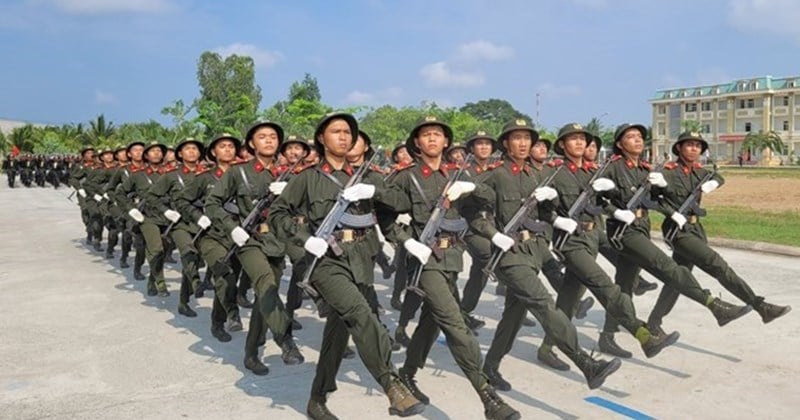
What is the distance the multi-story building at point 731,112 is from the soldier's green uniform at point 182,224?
276 ft

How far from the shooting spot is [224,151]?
7.81 meters

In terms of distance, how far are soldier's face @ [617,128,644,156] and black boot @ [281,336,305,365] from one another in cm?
327

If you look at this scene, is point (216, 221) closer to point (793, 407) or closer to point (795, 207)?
point (793, 407)

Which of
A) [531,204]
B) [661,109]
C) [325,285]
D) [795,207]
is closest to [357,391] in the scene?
[325,285]

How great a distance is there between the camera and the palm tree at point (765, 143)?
8338cm

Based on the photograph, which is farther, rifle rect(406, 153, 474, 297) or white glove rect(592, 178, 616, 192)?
white glove rect(592, 178, 616, 192)

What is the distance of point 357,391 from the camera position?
17.5 feet

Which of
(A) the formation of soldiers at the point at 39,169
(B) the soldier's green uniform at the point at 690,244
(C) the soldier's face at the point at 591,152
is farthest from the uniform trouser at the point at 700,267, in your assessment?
(A) the formation of soldiers at the point at 39,169

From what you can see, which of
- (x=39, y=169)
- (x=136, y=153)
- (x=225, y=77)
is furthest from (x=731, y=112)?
(x=136, y=153)

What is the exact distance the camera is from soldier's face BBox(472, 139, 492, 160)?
27.1 ft

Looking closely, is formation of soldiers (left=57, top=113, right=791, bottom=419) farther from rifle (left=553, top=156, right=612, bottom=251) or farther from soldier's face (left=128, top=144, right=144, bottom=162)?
soldier's face (left=128, top=144, right=144, bottom=162)

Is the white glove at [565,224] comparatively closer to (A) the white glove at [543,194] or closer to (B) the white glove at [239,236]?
(A) the white glove at [543,194]

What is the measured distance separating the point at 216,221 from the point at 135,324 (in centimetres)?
194

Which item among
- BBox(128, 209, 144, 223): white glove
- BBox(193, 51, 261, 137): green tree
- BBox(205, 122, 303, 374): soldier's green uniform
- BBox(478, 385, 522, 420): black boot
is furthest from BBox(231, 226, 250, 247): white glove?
BBox(193, 51, 261, 137): green tree
